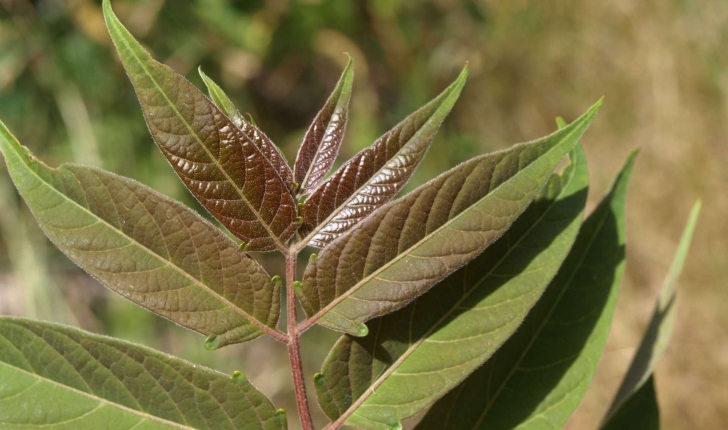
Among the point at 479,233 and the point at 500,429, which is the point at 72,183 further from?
the point at 500,429

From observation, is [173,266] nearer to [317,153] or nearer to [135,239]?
[135,239]

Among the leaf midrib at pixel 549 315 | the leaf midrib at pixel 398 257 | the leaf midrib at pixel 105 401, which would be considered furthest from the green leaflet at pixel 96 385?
the leaf midrib at pixel 549 315

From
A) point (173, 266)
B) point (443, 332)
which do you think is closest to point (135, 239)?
point (173, 266)

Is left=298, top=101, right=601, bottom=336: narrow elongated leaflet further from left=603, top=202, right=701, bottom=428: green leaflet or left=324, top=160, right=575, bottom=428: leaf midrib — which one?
left=603, top=202, right=701, bottom=428: green leaflet

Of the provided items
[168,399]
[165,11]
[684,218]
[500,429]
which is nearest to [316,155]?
[168,399]

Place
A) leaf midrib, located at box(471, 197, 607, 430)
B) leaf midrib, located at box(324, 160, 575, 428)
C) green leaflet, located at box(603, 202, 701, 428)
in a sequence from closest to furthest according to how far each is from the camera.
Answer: leaf midrib, located at box(324, 160, 575, 428)
leaf midrib, located at box(471, 197, 607, 430)
green leaflet, located at box(603, 202, 701, 428)

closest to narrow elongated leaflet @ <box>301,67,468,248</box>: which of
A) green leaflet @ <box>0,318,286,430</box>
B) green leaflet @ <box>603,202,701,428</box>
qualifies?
green leaflet @ <box>0,318,286,430</box>
